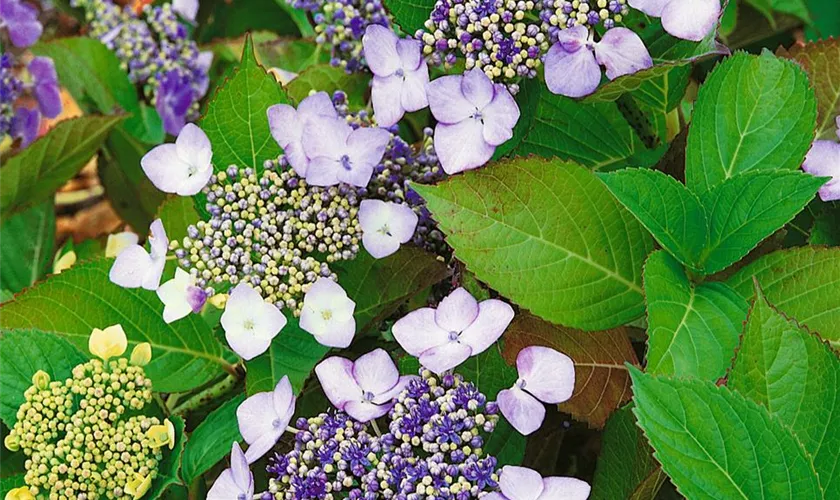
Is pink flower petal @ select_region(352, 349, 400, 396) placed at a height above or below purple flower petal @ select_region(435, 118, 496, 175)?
below

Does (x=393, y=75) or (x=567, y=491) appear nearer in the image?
(x=567, y=491)

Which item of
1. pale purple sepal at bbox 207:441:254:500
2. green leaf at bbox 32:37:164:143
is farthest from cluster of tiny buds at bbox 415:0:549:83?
green leaf at bbox 32:37:164:143

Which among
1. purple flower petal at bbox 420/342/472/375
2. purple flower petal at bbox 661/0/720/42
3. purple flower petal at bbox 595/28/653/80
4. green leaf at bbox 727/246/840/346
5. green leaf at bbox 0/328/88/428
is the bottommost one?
green leaf at bbox 0/328/88/428

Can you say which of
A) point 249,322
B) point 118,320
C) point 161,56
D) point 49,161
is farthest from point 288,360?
point 161,56

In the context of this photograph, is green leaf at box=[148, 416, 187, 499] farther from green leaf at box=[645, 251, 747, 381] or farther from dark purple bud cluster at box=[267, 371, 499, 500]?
green leaf at box=[645, 251, 747, 381]

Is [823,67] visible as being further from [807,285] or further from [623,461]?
[623,461]

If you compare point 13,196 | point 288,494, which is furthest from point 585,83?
point 13,196
